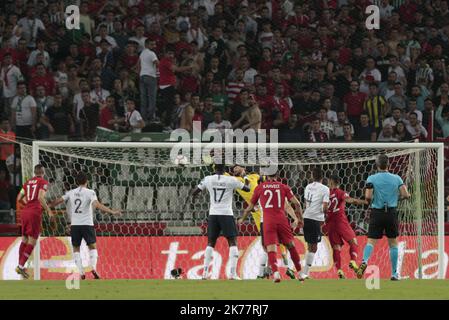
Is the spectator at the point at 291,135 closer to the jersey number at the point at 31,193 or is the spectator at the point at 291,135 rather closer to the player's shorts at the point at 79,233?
the player's shorts at the point at 79,233

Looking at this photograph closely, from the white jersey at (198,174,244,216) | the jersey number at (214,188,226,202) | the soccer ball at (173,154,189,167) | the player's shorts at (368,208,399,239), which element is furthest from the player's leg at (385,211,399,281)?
the soccer ball at (173,154,189,167)

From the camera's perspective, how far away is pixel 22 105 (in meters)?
22.0

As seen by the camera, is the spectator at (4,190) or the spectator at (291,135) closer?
the spectator at (4,190)

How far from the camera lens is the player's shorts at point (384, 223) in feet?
52.7

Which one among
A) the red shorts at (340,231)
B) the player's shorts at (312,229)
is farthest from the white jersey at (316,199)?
the red shorts at (340,231)

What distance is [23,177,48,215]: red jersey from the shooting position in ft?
58.1

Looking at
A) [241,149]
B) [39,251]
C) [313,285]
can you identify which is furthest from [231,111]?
[313,285]

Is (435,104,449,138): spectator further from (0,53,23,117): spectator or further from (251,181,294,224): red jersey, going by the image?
(0,53,23,117): spectator

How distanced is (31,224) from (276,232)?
4086mm

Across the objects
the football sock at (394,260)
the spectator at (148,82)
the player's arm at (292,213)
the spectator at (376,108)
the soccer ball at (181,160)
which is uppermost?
the spectator at (148,82)

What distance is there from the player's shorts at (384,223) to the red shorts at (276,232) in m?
1.19

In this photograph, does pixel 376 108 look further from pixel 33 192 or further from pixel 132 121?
pixel 33 192

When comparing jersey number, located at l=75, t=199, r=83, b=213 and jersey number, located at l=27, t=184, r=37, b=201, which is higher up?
jersey number, located at l=27, t=184, r=37, b=201

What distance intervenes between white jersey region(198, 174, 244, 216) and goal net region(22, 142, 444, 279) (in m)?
2.17
